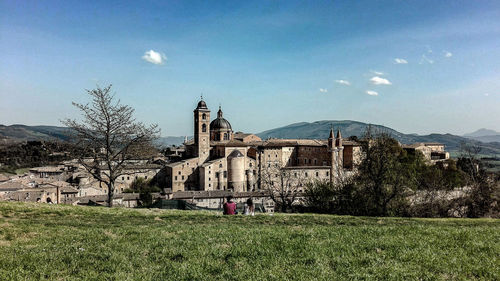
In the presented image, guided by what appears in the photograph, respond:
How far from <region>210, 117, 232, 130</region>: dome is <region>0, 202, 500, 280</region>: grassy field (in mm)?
72021

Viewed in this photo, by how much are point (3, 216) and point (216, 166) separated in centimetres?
5178

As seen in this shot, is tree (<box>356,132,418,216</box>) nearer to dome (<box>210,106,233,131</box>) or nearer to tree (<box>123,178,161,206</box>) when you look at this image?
tree (<box>123,178,161,206</box>)

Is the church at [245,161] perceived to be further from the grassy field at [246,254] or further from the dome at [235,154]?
the grassy field at [246,254]

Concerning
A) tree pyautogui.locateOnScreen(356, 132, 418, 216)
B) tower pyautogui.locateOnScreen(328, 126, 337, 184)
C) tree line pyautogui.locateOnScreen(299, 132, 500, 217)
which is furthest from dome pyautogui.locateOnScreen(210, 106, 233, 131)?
tree pyautogui.locateOnScreen(356, 132, 418, 216)

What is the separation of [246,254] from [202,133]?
62.2 meters

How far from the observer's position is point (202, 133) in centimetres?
6900

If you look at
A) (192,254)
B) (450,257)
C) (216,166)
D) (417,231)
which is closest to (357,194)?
(417,231)

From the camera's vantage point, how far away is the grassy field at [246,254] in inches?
260

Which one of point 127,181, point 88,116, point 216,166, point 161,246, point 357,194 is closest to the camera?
point 161,246

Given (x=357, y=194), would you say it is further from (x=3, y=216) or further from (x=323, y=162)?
(x=323, y=162)

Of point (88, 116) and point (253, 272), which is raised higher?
point (88, 116)

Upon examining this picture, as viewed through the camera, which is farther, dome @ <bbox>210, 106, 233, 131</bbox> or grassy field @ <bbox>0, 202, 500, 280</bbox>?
dome @ <bbox>210, 106, 233, 131</bbox>

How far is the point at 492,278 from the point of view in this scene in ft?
21.7

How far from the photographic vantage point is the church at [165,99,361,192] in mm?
65625
